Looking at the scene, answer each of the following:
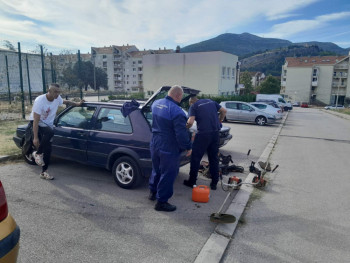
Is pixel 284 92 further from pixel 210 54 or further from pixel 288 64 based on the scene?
pixel 210 54

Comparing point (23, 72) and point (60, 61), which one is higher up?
point (60, 61)

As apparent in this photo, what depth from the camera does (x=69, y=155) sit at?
214 inches

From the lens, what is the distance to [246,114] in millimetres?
17719

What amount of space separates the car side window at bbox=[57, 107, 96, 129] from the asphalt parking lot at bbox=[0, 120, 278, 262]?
105 centimetres

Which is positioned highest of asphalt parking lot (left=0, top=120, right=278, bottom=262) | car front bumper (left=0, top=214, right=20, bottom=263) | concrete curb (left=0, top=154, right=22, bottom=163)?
car front bumper (left=0, top=214, right=20, bottom=263)

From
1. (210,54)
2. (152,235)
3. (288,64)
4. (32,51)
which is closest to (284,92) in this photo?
(288,64)


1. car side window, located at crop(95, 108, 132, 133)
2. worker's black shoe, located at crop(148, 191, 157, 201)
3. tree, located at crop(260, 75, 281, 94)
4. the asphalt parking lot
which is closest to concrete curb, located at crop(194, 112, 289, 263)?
the asphalt parking lot

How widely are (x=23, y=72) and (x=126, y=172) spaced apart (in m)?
10.2

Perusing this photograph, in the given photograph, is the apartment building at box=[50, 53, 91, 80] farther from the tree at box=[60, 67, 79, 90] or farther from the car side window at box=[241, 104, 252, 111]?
the car side window at box=[241, 104, 252, 111]

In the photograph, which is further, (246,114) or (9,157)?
(246,114)

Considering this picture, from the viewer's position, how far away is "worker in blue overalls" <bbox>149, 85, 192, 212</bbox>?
12.2ft

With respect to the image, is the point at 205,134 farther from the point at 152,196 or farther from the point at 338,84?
the point at 338,84

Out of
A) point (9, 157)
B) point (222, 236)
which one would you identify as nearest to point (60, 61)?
point (9, 157)

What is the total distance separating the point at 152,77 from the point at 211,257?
38.9 meters
